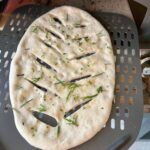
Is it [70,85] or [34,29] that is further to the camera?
[34,29]

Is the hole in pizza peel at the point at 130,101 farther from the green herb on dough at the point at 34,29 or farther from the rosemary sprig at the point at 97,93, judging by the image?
the green herb on dough at the point at 34,29

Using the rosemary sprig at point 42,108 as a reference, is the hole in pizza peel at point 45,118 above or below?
below

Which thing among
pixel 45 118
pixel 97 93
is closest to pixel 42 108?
pixel 45 118

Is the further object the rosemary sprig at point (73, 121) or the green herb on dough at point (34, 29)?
the green herb on dough at point (34, 29)

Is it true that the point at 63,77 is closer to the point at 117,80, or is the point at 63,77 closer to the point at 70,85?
the point at 70,85

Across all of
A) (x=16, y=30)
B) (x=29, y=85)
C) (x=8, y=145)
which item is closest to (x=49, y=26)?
(x=16, y=30)

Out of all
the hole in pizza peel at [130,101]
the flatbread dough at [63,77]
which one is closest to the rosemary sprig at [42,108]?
the flatbread dough at [63,77]

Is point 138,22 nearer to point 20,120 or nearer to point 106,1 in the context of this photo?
point 106,1

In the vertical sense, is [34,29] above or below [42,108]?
above

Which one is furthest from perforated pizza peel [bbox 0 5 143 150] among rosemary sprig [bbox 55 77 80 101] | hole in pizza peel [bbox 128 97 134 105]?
rosemary sprig [bbox 55 77 80 101]
